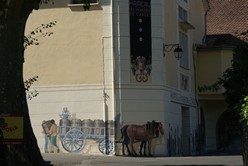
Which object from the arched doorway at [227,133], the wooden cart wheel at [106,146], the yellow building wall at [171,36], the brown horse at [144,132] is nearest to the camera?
the wooden cart wheel at [106,146]

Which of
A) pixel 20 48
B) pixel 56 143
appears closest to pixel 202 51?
pixel 56 143

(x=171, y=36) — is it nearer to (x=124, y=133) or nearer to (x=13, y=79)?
(x=124, y=133)

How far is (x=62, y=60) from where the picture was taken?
97.0ft

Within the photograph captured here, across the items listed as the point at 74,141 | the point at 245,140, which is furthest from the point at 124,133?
the point at 245,140

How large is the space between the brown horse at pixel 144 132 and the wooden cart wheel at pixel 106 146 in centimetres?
89

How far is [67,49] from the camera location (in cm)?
2955

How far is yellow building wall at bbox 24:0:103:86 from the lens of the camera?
2920 cm

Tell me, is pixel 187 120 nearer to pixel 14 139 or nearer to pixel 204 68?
pixel 204 68

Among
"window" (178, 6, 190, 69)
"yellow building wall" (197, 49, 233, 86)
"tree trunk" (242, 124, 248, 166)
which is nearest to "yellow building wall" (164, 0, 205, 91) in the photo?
"window" (178, 6, 190, 69)

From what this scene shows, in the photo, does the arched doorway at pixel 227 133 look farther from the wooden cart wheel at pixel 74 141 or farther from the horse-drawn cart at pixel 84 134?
the wooden cart wheel at pixel 74 141

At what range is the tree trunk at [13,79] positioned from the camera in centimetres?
1426

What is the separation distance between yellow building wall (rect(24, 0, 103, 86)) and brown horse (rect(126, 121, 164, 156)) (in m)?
2.64

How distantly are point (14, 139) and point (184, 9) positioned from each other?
23685 millimetres

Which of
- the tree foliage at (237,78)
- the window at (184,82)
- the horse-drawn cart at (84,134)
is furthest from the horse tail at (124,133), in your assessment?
the tree foliage at (237,78)
